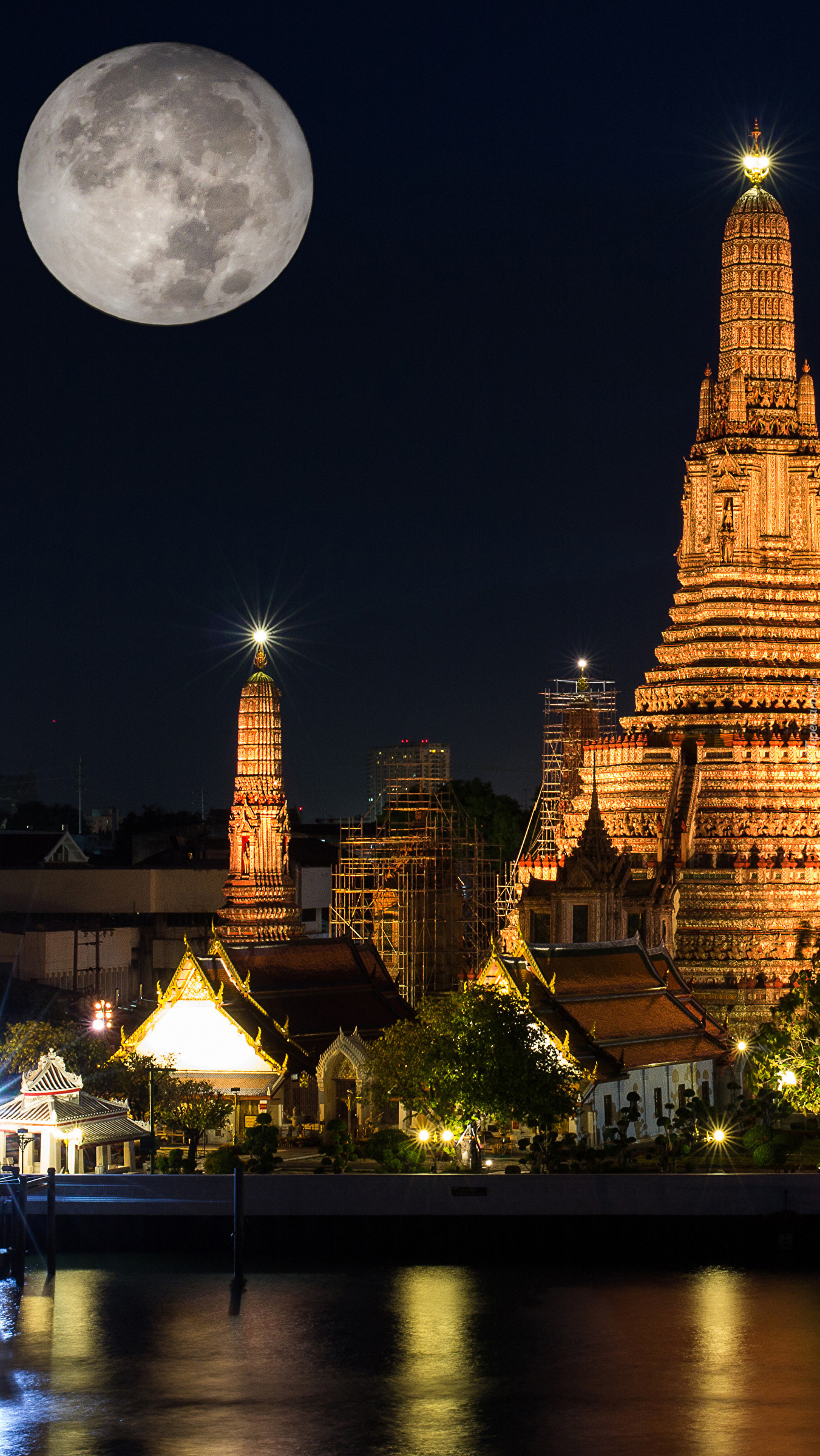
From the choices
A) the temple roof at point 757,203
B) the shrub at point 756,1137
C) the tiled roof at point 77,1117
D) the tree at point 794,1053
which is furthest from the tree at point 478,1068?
the temple roof at point 757,203

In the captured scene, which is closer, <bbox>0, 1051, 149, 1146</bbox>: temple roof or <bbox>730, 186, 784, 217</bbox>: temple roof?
<bbox>0, 1051, 149, 1146</bbox>: temple roof

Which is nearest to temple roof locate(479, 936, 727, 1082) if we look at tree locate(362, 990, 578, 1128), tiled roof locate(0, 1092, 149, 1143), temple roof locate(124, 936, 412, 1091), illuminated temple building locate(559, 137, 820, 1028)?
tree locate(362, 990, 578, 1128)

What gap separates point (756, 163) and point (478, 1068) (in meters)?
37.1

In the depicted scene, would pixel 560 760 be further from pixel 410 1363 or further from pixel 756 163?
pixel 410 1363

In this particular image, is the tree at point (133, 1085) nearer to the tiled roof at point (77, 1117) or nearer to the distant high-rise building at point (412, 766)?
the tiled roof at point (77, 1117)

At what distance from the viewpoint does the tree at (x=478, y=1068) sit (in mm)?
54031

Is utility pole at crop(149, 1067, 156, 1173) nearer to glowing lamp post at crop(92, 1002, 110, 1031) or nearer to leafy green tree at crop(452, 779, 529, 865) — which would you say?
glowing lamp post at crop(92, 1002, 110, 1031)

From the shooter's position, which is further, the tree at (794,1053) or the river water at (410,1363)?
the tree at (794,1053)

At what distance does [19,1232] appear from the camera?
48.5 metres

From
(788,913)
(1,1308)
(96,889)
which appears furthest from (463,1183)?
(96,889)

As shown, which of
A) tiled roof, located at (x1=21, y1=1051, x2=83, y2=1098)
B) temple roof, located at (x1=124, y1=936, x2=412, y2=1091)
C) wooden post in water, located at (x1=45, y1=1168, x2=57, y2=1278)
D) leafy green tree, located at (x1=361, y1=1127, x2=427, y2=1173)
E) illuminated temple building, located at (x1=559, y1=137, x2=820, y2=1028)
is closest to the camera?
wooden post in water, located at (x1=45, y1=1168, x2=57, y2=1278)

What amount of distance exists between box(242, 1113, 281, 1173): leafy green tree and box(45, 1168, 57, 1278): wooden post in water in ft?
18.2

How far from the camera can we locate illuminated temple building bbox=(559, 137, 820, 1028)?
71000mm

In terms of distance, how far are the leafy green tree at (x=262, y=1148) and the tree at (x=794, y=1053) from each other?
42.0ft
